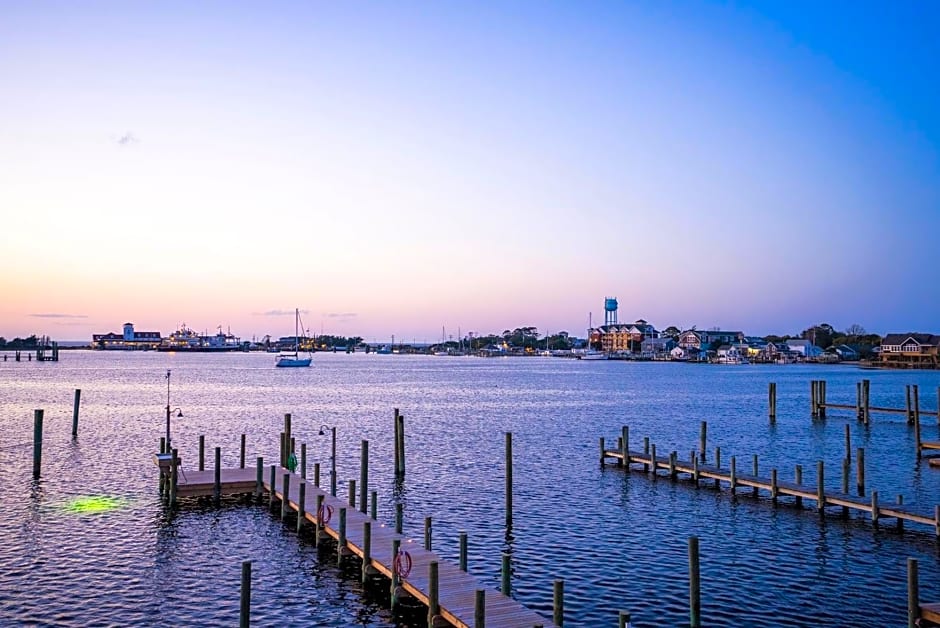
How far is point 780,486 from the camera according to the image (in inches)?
1371

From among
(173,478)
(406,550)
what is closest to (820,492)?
(406,550)

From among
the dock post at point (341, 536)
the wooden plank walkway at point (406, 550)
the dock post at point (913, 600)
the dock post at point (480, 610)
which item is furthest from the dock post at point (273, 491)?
the dock post at point (913, 600)

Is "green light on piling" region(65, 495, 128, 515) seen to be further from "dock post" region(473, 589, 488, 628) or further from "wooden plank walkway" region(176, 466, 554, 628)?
"dock post" region(473, 589, 488, 628)

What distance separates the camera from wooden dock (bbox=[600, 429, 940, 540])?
2980cm

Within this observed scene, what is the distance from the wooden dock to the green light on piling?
2582cm

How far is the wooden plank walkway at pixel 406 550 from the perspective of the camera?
17797mm

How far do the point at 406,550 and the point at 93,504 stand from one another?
18335 mm

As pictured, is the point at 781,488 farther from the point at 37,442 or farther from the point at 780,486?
the point at 37,442

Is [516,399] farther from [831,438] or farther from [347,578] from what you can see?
[347,578]

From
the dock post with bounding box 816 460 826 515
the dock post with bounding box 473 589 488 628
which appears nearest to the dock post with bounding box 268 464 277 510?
the dock post with bounding box 473 589 488 628

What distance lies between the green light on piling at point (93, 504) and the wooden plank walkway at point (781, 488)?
84.9 ft

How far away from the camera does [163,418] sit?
240 feet

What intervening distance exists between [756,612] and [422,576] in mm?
9332

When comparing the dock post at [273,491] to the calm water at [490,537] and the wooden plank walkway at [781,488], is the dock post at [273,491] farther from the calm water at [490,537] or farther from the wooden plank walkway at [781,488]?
the wooden plank walkway at [781,488]
